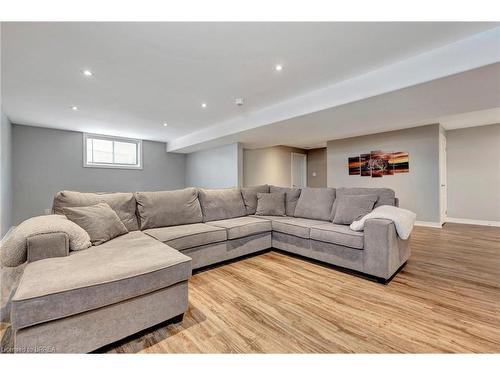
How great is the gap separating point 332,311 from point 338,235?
3.02 feet

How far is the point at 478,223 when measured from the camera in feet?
16.7

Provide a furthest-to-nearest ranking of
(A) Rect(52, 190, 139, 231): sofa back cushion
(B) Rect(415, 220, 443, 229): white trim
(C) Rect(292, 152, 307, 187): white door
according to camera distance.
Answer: (C) Rect(292, 152, 307, 187): white door
(B) Rect(415, 220, 443, 229): white trim
(A) Rect(52, 190, 139, 231): sofa back cushion

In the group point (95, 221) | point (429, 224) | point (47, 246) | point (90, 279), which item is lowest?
point (429, 224)

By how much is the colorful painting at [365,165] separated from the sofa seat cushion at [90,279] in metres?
5.59

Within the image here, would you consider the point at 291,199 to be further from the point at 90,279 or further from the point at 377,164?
the point at 377,164

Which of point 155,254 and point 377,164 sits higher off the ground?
point 377,164

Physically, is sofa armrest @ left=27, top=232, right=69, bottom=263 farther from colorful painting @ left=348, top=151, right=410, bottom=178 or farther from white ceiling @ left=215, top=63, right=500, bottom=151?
colorful painting @ left=348, top=151, right=410, bottom=178

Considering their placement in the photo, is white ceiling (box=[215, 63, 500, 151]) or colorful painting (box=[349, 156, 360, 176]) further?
colorful painting (box=[349, 156, 360, 176])

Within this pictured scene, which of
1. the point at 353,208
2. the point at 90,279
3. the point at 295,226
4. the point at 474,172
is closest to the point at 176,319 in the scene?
the point at 90,279

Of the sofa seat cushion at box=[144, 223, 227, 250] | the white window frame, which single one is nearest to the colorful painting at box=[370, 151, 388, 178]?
the sofa seat cushion at box=[144, 223, 227, 250]

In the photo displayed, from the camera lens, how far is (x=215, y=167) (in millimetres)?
6508

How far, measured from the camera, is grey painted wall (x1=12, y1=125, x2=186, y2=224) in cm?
498

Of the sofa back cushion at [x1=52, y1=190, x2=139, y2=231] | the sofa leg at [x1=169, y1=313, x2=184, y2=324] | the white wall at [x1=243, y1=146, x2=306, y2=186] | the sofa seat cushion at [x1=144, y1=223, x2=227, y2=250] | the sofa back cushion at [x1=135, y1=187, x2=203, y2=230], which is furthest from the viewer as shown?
the white wall at [x1=243, y1=146, x2=306, y2=186]

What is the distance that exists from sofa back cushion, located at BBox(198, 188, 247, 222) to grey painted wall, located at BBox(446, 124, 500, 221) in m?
5.42
